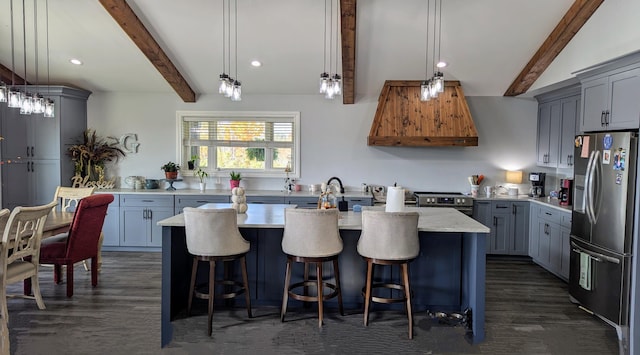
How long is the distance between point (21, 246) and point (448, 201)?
4856 millimetres

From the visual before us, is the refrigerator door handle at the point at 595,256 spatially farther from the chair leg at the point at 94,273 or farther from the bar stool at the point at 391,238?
the chair leg at the point at 94,273

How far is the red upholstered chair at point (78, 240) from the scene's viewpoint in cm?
382

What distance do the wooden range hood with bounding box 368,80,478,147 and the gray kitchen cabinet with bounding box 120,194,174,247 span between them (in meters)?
3.12

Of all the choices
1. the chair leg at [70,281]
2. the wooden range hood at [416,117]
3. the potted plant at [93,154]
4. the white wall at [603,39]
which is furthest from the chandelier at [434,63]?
the potted plant at [93,154]

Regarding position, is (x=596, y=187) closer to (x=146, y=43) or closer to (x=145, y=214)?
(x=146, y=43)

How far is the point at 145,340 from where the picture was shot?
9.95 feet

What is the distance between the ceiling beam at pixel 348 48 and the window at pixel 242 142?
3.38ft

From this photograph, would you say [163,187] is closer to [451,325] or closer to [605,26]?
[451,325]

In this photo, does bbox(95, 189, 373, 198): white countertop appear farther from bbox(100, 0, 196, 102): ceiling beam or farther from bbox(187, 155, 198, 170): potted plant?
bbox(100, 0, 196, 102): ceiling beam

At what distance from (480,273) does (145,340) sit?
2.67 metres

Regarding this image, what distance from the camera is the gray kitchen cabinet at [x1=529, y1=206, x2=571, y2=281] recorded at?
4.45 meters

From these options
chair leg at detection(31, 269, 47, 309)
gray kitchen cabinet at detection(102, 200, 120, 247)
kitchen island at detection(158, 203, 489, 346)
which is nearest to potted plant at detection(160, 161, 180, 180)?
gray kitchen cabinet at detection(102, 200, 120, 247)

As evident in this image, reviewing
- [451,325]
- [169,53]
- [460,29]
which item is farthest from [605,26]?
[169,53]

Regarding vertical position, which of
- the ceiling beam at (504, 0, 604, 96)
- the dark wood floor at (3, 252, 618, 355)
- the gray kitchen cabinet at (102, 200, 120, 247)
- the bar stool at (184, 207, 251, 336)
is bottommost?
the dark wood floor at (3, 252, 618, 355)
